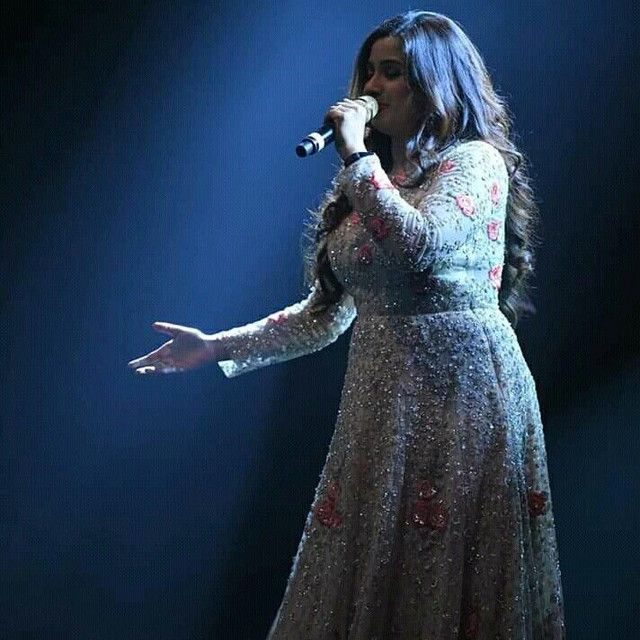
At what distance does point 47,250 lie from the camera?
2.09m

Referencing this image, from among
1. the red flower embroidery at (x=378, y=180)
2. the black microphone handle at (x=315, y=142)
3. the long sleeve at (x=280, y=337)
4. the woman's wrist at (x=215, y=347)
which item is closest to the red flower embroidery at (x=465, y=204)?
the red flower embroidery at (x=378, y=180)

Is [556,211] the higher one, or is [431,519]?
[556,211]

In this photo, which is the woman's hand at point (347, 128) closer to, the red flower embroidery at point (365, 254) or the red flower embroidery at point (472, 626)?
the red flower embroidery at point (365, 254)

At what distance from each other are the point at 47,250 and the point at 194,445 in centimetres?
50

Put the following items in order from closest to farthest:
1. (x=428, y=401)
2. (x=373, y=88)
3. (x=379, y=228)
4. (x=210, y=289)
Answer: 1. (x=379, y=228)
2. (x=428, y=401)
3. (x=373, y=88)
4. (x=210, y=289)

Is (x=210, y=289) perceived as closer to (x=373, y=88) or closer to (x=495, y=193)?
(x=373, y=88)

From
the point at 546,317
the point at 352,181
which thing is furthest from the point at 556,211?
the point at 352,181

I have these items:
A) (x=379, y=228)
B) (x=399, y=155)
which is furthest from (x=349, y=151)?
(x=399, y=155)

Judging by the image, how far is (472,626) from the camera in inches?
59.2

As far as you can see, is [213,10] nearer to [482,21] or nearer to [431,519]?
[482,21]

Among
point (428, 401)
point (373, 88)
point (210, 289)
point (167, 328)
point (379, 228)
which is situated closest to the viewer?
point (379, 228)

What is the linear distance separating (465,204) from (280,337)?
45cm

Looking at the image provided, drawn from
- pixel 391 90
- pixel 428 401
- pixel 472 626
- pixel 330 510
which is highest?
pixel 391 90

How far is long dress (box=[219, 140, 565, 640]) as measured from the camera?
1.49 metres
